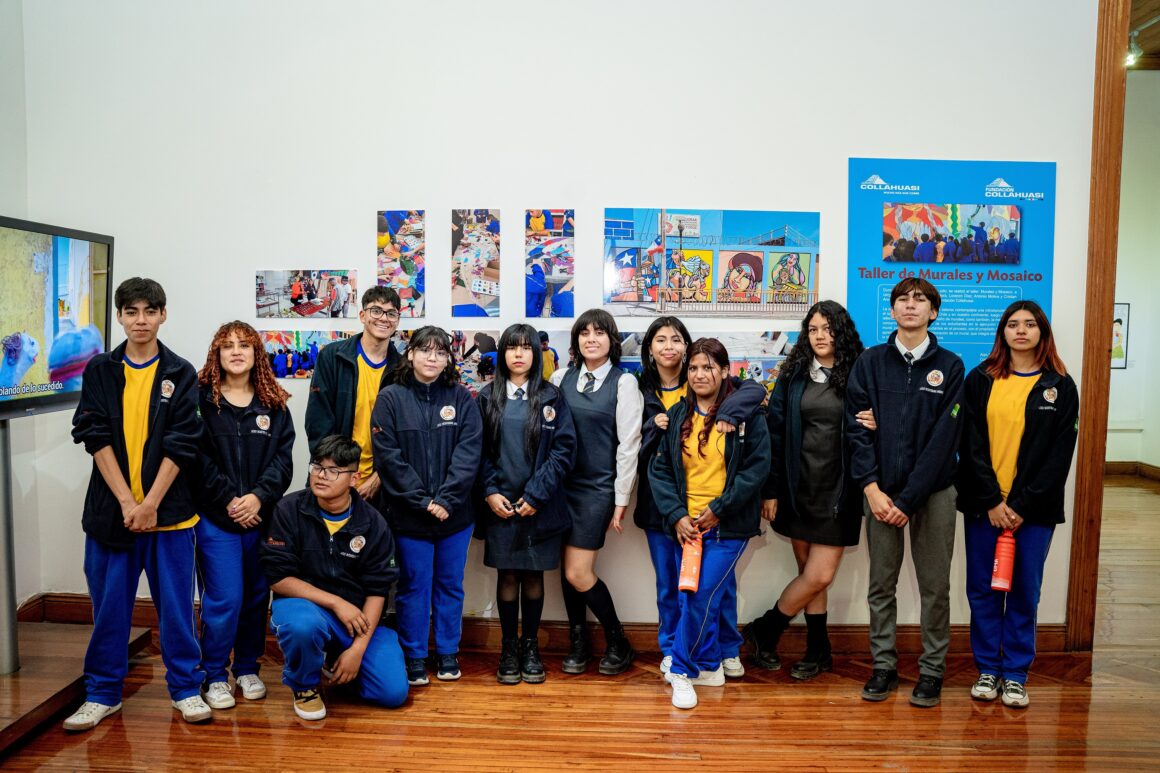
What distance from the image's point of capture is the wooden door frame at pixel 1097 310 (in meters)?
3.18

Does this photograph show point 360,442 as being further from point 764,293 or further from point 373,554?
point 764,293

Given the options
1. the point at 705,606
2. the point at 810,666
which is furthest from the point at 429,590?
the point at 810,666

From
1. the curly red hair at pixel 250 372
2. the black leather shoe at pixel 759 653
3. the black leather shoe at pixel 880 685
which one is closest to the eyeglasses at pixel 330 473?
the curly red hair at pixel 250 372

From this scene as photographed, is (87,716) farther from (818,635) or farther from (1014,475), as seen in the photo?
(1014,475)

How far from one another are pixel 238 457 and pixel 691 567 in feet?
5.73

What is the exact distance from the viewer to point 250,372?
2.75 metres

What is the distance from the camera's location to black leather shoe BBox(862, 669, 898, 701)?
2.79m

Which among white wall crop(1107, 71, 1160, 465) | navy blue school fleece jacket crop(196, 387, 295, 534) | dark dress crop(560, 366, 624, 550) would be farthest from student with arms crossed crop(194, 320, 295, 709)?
white wall crop(1107, 71, 1160, 465)

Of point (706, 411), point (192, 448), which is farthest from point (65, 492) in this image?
point (706, 411)

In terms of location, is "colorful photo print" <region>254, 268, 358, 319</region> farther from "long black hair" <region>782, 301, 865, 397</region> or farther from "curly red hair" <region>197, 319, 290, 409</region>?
"long black hair" <region>782, 301, 865, 397</region>

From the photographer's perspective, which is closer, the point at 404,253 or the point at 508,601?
the point at 508,601

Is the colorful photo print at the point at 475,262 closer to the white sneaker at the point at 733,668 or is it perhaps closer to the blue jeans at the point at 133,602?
the blue jeans at the point at 133,602

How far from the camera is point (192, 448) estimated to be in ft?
8.31

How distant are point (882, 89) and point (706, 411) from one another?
5.57 ft
